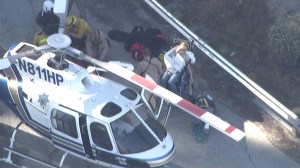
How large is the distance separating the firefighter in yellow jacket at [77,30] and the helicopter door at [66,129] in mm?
3153

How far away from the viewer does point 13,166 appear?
9641 mm

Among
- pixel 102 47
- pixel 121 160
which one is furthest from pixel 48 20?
pixel 121 160

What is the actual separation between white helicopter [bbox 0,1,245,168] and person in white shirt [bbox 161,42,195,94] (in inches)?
52.7

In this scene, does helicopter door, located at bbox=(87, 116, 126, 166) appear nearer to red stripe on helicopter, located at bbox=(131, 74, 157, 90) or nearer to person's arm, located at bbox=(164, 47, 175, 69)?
red stripe on helicopter, located at bbox=(131, 74, 157, 90)

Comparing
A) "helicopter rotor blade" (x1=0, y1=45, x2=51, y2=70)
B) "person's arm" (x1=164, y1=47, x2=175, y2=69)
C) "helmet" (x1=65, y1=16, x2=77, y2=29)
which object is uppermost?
"helicopter rotor blade" (x1=0, y1=45, x2=51, y2=70)

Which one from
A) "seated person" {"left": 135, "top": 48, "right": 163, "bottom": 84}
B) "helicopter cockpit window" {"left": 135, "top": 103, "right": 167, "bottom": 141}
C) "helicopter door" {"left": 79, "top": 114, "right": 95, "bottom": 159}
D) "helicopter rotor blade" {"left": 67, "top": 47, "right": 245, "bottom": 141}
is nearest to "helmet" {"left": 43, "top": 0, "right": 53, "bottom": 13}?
"seated person" {"left": 135, "top": 48, "right": 163, "bottom": 84}

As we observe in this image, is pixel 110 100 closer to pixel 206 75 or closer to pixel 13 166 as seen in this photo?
pixel 13 166

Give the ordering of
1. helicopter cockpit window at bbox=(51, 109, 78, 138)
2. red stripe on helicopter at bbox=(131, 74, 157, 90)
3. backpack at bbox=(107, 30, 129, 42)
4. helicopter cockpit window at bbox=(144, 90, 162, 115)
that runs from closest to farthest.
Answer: red stripe on helicopter at bbox=(131, 74, 157, 90) → helicopter cockpit window at bbox=(51, 109, 78, 138) → helicopter cockpit window at bbox=(144, 90, 162, 115) → backpack at bbox=(107, 30, 129, 42)

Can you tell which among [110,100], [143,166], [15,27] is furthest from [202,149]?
[15,27]

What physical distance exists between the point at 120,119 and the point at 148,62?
2553 millimetres

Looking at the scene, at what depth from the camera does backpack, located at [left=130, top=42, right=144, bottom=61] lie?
11.5 m

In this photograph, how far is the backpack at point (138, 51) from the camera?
11.5 m

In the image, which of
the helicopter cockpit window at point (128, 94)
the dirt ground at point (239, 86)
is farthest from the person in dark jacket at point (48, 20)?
the dirt ground at point (239, 86)

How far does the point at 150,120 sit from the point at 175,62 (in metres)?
2.13
